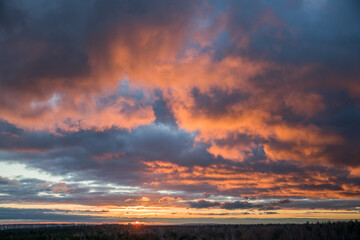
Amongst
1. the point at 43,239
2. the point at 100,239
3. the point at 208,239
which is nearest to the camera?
the point at 208,239

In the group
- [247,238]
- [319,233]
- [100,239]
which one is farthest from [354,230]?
[100,239]

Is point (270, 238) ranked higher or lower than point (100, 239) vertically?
higher

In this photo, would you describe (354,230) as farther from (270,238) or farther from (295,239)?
(270,238)

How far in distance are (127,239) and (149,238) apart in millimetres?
3053

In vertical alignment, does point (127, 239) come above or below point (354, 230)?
below

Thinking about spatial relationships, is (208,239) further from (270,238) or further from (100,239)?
(100,239)

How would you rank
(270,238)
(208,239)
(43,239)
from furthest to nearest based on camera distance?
(43,239) < (208,239) < (270,238)

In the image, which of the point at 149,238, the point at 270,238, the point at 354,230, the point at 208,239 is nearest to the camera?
the point at 354,230

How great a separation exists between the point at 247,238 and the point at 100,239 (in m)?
23.5

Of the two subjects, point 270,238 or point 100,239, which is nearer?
point 270,238

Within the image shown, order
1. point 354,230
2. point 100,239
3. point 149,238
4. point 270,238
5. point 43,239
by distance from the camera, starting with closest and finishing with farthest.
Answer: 1. point 354,230
2. point 270,238
3. point 149,238
4. point 100,239
5. point 43,239

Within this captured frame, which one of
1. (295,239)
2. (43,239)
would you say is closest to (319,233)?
(295,239)

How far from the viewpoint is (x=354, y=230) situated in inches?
858

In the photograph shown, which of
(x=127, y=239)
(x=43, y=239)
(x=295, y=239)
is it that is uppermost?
(x=295, y=239)
